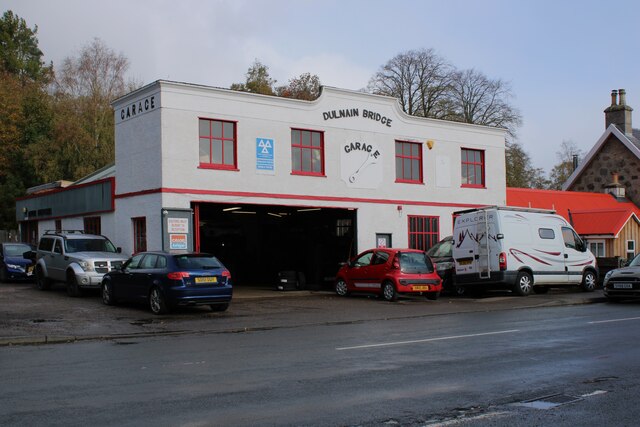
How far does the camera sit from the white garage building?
23391mm

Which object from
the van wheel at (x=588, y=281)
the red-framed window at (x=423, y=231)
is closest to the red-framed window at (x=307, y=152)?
the red-framed window at (x=423, y=231)

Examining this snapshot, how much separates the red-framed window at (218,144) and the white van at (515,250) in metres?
8.16

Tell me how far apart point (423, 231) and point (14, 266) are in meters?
16.6

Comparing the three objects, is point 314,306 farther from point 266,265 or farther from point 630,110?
point 630,110

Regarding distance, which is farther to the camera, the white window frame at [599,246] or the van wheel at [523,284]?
the white window frame at [599,246]

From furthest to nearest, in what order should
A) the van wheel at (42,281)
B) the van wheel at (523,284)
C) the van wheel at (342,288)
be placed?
the van wheel at (342,288)
the van wheel at (42,281)
the van wheel at (523,284)

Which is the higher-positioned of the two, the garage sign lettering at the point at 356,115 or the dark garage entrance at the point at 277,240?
the garage sign lettering at the point at 356,115

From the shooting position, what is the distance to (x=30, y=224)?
3488 cm

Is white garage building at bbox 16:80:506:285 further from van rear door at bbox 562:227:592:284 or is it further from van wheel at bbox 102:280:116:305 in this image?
van rear door at bbox 562:227:592:284

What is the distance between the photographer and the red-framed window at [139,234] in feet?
79.3

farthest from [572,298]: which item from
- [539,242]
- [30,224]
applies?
[30,224]

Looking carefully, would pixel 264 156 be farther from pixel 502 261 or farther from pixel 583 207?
pixel 583 207

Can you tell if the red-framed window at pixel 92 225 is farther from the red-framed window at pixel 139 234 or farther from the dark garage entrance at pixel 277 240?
the dark garage entrance at pixel 277 240

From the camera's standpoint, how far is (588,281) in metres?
25.2
